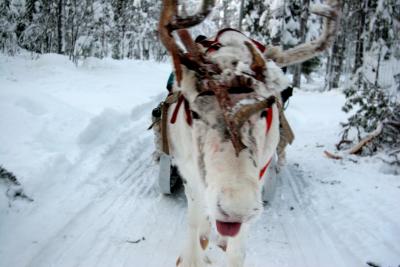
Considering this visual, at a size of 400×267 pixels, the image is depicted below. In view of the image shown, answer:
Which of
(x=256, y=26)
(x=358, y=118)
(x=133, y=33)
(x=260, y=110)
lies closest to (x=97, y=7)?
(x=256, y=26)

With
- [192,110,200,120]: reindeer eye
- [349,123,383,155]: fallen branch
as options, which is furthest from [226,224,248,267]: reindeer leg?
[349,123,383,155]: fallen branch

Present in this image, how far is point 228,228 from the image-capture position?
2.26m

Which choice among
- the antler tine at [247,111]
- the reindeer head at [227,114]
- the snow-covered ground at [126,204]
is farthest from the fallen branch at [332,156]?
the antler tine at [247,111]

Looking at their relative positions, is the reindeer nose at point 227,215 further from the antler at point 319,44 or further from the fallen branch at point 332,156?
the fallen branch at point 332,156

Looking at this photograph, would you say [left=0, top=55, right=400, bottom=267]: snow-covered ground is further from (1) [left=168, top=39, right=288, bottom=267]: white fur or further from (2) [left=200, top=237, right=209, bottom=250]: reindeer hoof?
(1) [left=168, top=39, right=288, bottom=267]: white fur

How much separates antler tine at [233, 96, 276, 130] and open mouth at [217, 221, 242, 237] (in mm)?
579

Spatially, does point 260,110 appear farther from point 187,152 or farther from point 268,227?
point 268,227

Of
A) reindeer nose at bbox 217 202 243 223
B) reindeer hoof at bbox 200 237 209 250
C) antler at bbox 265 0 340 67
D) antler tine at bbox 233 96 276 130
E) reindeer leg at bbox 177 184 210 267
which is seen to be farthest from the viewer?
reindeer hoof at bbox 200 237 209 250

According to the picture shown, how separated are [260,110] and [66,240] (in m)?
2.57

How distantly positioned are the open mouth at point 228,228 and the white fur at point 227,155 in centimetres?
6

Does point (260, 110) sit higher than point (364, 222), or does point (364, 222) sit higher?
point (260, 110)

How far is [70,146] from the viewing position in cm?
609

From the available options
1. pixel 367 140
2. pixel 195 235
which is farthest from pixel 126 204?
pixel 367 140

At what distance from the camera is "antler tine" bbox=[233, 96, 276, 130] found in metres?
2.38
